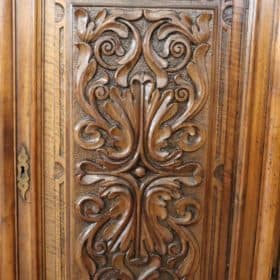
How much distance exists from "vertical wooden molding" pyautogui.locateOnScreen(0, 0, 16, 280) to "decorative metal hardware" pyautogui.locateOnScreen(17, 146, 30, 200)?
0.01 meters

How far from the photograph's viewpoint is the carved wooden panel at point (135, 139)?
802mm

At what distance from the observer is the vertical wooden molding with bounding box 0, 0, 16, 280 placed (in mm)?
794

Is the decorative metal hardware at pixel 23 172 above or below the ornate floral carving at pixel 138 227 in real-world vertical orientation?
above

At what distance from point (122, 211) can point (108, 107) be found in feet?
0.66

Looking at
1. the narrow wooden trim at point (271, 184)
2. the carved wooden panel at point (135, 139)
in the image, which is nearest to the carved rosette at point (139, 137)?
the carved wooden panel at point (135, 139)

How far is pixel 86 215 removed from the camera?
0.85 metres

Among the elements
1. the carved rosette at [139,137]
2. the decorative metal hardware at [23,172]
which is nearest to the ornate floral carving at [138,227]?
the carved rosette at [139,137]

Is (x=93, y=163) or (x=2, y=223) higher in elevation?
(x=93, y=163)

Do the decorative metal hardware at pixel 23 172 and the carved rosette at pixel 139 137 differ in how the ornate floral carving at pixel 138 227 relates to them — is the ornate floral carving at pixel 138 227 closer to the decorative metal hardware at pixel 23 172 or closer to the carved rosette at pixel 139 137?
the carved rosette at pixel 139 137

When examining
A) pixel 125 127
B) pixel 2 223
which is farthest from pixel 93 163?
pixel 2 223

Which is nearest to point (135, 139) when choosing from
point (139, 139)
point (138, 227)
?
point (139, 139)

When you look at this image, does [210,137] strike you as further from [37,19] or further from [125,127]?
[37,19]

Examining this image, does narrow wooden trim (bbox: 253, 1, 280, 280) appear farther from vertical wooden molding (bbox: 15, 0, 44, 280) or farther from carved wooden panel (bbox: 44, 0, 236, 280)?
vertical wooden molding (bbox: 15, 0, 44, 280)

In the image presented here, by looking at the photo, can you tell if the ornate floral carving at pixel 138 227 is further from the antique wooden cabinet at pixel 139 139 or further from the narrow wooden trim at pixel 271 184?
the narrow wooden trim at pixel 271 184
